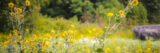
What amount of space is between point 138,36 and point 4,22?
482 centimetres

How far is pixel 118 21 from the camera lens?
4.55 ft

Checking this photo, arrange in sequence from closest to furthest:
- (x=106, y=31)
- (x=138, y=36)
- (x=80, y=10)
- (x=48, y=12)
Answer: (x=106, y=31), (x=138, y=36), (x=80, y=10), (x=48, y=12)

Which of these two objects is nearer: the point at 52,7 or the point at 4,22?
the point at 4,22

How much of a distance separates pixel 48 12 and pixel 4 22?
11.9m

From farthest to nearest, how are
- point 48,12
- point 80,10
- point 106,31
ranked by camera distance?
point 48,12, point 80,10, point 106,31

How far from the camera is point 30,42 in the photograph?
7.96 feet

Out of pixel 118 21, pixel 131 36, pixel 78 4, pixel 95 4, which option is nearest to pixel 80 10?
pixel 78 4

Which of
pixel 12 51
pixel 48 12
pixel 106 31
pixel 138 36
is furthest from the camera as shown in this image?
pixel 48 12

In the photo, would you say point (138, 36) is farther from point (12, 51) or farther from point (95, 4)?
point (95, 4)

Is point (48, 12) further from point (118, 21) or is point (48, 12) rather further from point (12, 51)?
point (118, 21)

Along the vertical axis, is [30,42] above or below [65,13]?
above

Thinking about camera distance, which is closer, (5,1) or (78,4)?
(5,1)

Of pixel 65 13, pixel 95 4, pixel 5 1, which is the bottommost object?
pixel 65 13

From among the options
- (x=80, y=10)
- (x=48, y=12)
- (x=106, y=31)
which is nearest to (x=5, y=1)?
(x=106, y=31)
